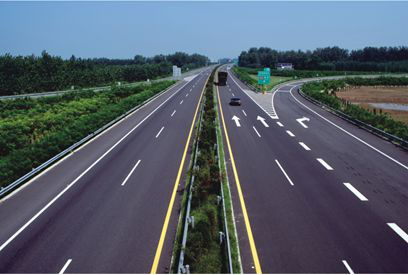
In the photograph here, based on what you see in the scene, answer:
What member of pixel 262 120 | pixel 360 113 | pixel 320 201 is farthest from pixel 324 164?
pixel 360 113

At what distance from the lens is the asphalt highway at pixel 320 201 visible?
11539 millimetres

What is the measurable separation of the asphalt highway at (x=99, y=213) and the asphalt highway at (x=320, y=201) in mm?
3920

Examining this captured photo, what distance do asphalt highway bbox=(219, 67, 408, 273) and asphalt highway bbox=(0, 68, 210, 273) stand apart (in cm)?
392

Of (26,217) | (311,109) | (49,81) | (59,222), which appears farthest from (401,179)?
(49,81)

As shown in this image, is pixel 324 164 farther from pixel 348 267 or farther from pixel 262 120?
pixel 262 120

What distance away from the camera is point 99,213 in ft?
49.4

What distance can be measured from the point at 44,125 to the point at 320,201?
3083 centimetres

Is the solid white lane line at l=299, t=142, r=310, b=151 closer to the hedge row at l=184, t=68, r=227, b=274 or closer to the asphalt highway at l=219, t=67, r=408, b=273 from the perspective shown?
the asphalt highway at l=219, t=67, r=408, b=273

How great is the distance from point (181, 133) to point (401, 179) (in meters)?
18.9

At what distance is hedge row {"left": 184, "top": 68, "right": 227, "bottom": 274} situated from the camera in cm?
1116

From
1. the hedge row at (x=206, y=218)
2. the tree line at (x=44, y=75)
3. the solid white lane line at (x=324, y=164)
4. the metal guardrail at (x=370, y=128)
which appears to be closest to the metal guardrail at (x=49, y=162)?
the hedge row at (x=206, y=218)

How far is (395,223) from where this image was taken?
1382cm

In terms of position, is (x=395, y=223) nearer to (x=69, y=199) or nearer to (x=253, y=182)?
(x=253, y=182)

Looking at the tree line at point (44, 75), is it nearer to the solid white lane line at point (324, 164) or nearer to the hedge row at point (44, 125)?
the hedge row at point (44, 125)
